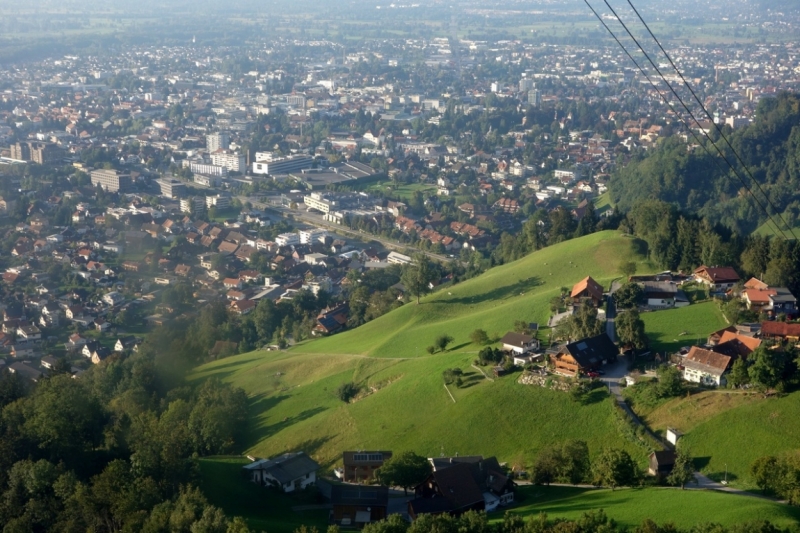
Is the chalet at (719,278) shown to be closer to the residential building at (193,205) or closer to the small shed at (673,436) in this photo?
the small shed at (673,436)

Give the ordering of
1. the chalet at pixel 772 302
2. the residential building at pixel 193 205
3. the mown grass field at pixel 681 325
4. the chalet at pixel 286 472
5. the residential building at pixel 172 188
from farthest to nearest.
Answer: the residential building at pixel 172 188, the residential building at pixel 193 205, the chalet at pixel 772 302, the mown grass field at pixel 681 325, the chalet at pixel 286 472

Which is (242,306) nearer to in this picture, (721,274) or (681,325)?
(721,274)

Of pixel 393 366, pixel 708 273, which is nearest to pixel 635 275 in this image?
pixel 708 273

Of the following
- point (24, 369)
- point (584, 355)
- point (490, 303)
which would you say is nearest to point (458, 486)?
point (584, 355)

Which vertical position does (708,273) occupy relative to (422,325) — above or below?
above

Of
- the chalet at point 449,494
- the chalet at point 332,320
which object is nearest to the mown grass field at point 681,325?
the chalet at point 449,494

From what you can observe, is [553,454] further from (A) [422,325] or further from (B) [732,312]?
(A) [422,325]

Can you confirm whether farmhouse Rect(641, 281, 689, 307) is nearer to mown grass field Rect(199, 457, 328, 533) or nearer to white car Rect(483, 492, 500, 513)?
white car Rect(483, 492, 500, 513)
